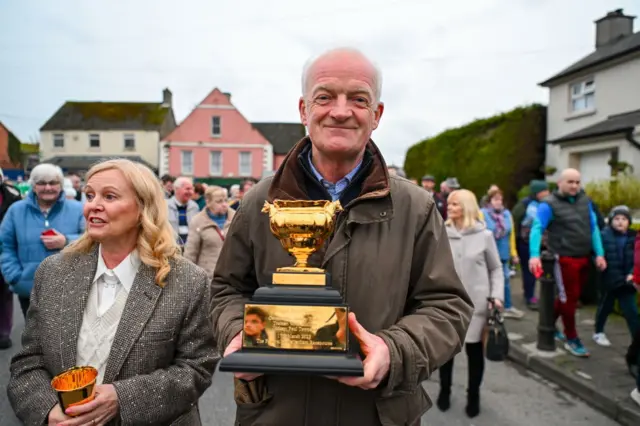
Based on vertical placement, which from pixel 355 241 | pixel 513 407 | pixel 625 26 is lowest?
pixel 513 407

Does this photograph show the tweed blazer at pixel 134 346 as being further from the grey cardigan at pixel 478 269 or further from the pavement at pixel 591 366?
the pavement at pixel 591 366

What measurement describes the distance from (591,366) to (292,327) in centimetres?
503

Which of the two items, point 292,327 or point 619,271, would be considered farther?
point 619,271

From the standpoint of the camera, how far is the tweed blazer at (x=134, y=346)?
1944mm

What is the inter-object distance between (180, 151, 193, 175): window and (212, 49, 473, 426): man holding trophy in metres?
34.9

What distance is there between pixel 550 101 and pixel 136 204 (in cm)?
1839

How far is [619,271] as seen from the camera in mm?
5504

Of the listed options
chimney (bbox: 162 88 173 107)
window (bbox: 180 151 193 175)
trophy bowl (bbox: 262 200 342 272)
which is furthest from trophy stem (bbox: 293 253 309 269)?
chimney (bbox: 162 88 173 107)

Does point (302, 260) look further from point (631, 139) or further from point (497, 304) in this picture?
point (631, 139)

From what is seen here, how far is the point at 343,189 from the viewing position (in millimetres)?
1798

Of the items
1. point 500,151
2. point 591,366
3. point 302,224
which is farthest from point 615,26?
point 302,224

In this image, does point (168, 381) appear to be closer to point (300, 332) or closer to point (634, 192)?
point (300, 332)

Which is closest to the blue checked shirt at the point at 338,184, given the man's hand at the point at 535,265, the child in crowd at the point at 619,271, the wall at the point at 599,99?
the man's hand at the point at 535,265

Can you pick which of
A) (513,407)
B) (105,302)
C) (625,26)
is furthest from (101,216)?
(625,26)
